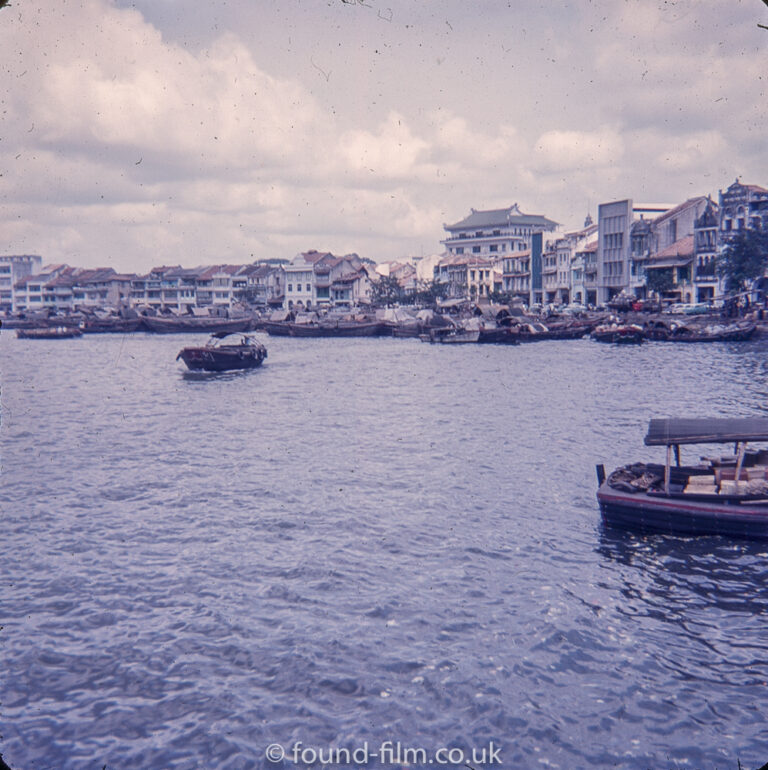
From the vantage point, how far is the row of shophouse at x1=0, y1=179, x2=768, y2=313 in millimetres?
71438

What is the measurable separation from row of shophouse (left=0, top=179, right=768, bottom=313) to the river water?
53.4 meters

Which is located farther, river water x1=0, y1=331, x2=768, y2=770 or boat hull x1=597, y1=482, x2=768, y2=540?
boat hull x1=597, y1=482, x2=768, y2=540

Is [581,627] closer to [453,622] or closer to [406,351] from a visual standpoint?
[453,622]

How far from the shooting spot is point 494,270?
108750mm

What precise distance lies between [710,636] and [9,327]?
115 metres

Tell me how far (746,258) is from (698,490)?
5405cm

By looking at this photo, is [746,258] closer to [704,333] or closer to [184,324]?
[704,333]

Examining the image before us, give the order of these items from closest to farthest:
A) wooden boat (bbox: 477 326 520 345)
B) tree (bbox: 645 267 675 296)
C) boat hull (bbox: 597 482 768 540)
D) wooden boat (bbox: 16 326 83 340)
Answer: boat hull (bbox: 597 482 768 540) < wooden boat (bbox: 477 326 520 345) < tree (bbox: 645 267 675 296) < wooden boat (bbox: 16 326 83 340)

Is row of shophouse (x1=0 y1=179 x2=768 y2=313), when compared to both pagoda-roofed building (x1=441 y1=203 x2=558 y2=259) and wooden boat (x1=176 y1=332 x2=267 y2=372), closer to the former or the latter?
pagoda-roofed building (x1=441 y1=203 x2=558 y2=259)

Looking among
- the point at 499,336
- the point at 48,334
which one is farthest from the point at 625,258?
the point at 48,334

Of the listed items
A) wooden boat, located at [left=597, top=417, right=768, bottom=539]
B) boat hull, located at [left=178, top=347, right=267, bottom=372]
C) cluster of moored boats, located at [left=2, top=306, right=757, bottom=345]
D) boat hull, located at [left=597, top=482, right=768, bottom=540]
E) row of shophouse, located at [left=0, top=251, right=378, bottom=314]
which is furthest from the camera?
row of shophouse, located at [left=0, top=251, right=378, bottom=314]

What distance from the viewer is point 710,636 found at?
33.4ft

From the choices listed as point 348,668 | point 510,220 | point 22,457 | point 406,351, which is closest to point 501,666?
point 348,668

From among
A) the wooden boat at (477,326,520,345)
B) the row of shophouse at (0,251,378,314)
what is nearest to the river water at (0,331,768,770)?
the wooden boat at (477,326,520,345)
